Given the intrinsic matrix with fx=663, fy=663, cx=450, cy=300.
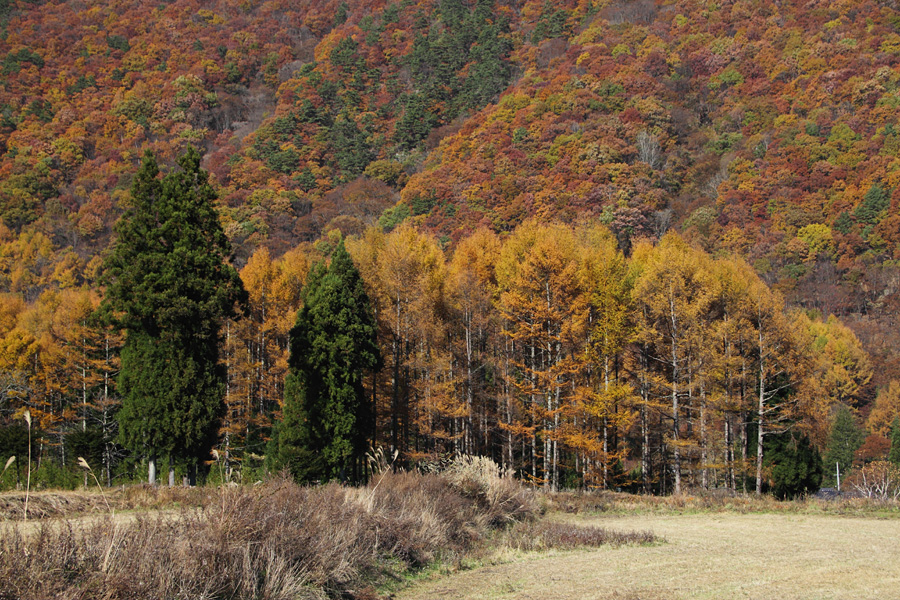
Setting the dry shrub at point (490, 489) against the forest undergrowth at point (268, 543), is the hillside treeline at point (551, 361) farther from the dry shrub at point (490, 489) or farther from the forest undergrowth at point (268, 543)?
the forest undergrowth at point (268, 543)

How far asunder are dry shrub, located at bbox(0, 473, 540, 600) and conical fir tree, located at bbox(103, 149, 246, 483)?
11.3 metres

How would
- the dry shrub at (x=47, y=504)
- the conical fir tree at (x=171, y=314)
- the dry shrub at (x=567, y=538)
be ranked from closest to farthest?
the dry shrub at (x=47, y=504)
the dry shrub at (x=567, y=538)
the conical fir tree at (x=171, y=314)

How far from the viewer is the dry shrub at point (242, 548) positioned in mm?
5254

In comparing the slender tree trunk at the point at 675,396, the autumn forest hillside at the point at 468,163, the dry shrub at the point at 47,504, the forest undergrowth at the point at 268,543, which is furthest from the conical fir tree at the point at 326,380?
the dry shrub at the point at 47,504

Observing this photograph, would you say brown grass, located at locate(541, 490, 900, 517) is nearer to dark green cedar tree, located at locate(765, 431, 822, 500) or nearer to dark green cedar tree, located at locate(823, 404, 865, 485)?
dark green cedar tree, located at locate(765, 431, 822, 500)

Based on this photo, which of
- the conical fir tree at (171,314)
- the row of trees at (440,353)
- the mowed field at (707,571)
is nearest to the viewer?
the mowed field at (707,571)

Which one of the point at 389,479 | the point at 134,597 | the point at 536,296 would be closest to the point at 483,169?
the point at 536,296

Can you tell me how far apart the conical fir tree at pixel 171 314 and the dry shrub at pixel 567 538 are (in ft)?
38.3

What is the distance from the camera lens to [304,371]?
25.4m

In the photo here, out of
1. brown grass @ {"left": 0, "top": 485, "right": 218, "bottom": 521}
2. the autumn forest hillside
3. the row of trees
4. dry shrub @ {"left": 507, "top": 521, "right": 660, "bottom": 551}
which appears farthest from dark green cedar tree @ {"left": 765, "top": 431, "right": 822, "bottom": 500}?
brown grass @ {"left": 0, "top": 485, "right": 218, "bottom": 521}

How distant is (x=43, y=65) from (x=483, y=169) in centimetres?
11044

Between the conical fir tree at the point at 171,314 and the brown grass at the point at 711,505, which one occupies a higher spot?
the conical fir tree at the point at 171,314

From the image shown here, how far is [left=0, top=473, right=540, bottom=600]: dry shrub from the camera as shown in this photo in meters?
5.25

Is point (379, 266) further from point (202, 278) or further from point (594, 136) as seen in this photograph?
point (594, 136)
